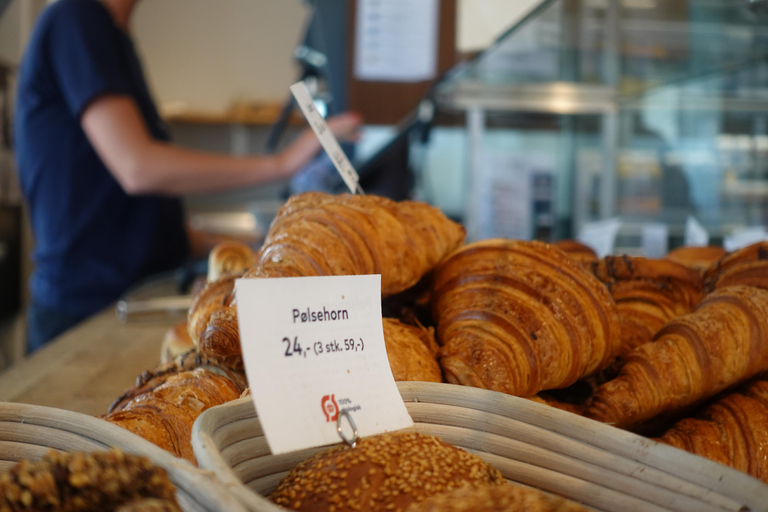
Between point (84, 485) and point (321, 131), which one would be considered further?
point (321, 131)

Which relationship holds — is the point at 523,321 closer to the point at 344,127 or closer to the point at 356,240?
the point at 356,240

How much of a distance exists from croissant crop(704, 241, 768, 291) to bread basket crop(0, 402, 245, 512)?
0.68 metres

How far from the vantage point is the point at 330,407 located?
45 centimetres

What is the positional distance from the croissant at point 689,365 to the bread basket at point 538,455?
0.14 metres

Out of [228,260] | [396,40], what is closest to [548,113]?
[396,40]

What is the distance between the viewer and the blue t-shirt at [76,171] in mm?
1820

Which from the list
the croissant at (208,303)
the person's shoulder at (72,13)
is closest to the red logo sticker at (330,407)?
the croissant at (208,303)

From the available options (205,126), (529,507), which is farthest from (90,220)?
(205,126)

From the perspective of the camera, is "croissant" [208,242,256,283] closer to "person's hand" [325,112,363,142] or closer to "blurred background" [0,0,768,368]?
"blurred background" [0,0,768,368]

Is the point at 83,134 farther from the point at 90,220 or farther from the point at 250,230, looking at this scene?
the point at 250,230

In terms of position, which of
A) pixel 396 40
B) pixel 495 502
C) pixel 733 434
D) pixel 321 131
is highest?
pixel 396 40

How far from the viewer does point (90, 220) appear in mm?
1964

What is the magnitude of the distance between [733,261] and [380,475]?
584 mm

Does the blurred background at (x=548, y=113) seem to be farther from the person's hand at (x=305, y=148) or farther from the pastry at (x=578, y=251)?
the pastry at (x=578, y=251)
